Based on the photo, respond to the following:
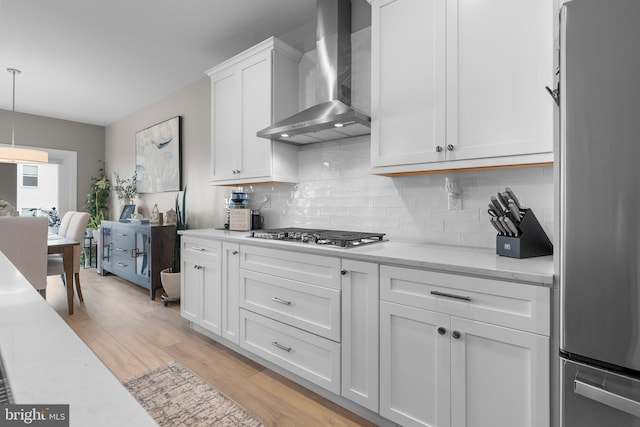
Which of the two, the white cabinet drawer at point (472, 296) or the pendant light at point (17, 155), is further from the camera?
the pendant light at point (17, 155)

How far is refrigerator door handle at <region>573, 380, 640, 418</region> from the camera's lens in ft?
3.11

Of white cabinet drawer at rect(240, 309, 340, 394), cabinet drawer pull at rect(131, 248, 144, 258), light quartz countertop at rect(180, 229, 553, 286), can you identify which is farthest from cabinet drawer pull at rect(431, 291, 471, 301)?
cabinet drawer pull at rect(131, 248, 144, 258)

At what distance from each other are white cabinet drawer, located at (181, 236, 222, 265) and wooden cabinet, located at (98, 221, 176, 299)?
121 centimetres

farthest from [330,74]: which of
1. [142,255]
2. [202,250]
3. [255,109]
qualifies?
[142,255]

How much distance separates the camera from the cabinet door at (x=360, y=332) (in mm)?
1707

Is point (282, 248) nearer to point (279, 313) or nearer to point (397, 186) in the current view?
point (279, 313)

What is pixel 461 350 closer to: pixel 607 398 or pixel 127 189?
pixel 607 398

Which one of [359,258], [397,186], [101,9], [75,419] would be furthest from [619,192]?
[101,9]

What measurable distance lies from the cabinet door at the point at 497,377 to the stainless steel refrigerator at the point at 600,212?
0.57 feet

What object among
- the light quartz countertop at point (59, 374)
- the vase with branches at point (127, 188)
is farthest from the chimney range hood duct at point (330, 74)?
the vase with branches at point (127, 188)

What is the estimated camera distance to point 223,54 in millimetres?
3502

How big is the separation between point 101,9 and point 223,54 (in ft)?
3.57

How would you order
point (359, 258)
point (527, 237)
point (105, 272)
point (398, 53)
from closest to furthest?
point (527, 237), point (359, 258), point (398, 53), point (105, 272)

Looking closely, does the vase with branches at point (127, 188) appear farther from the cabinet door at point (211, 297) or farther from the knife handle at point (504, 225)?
the knife handle at point (504, 225)
